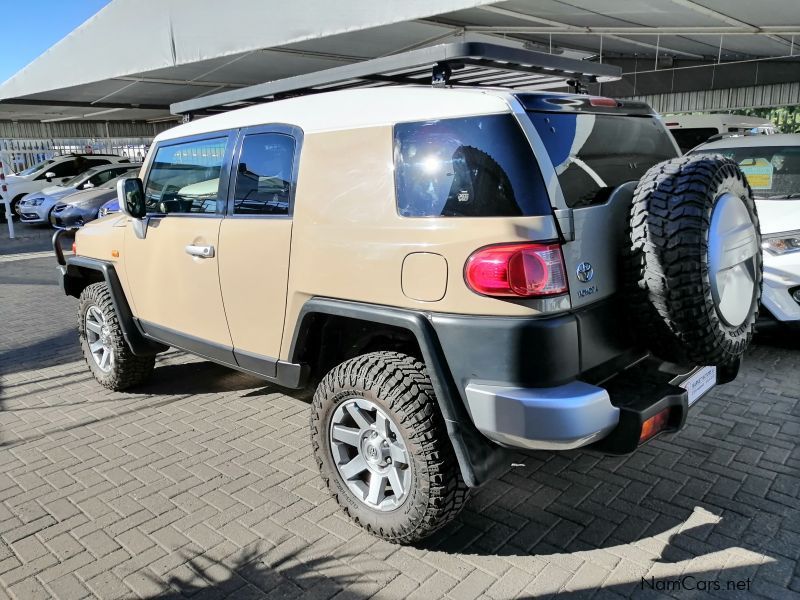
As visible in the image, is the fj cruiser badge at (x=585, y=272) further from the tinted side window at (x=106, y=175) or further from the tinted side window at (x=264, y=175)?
the tinted side window at (x=106, y=175)

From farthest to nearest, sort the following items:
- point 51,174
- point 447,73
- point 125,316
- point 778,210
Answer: point 51,174 < point 778,210 < point 125,316 < point 447,73

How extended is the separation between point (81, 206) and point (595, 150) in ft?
45.4

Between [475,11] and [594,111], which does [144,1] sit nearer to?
[475,11]

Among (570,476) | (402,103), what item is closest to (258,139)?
(402,103)

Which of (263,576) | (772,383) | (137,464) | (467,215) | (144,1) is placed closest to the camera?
(467,215)

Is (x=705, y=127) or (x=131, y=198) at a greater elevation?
(x=705, y=127)

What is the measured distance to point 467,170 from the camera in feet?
8.12

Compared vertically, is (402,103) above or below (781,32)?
below

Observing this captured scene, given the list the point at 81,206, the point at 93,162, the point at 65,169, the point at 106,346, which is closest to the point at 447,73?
the point at 106,346

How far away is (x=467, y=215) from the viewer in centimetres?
245

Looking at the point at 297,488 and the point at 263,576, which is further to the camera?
the point at 297,488

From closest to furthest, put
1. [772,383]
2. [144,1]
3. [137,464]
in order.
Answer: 1. [137,464]
2. [772,383]
3. [144,1]

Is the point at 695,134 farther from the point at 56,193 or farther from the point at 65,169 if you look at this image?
the point at 65,169

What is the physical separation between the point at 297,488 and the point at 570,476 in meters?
1.48
